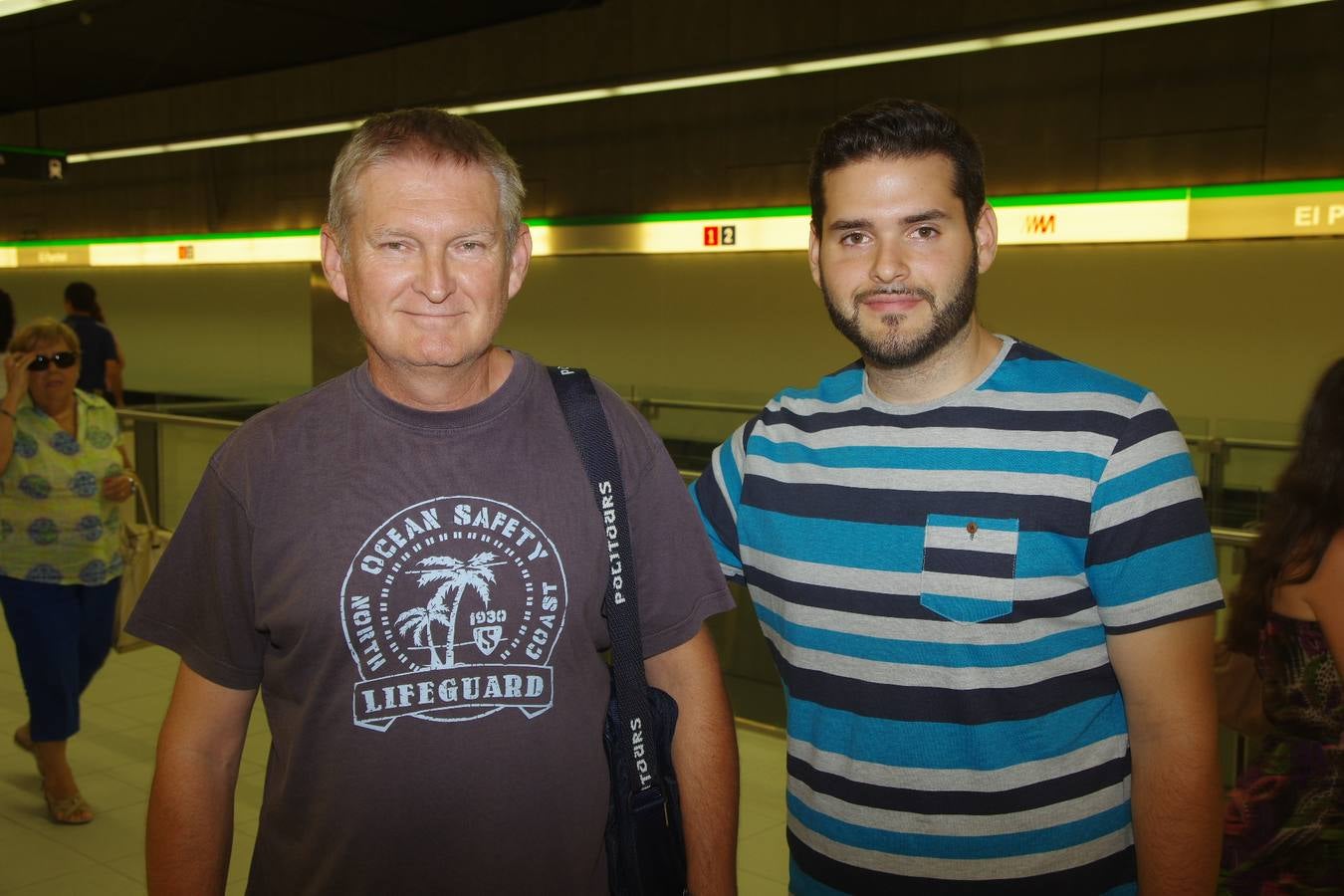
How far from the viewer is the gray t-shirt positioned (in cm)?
145

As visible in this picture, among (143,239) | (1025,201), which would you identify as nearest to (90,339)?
(143,239)

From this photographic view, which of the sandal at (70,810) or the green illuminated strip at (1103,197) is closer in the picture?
the sandal at (70,810)

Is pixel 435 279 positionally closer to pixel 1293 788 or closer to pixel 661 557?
pixel 661 557

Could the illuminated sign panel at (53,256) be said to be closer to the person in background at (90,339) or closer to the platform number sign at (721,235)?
the person in background at (90,339)

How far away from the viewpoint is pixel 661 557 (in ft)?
5.26

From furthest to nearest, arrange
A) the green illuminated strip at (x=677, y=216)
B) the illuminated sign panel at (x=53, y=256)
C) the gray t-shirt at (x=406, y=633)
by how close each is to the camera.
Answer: the illuminated sign panel at (x=53, y=256)
the green illuminated strip at (x=677, y=216)
the gray t-shirt at (x=406, y=633)

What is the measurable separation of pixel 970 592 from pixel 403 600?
0.77 m

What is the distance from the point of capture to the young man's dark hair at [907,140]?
1.69 meters

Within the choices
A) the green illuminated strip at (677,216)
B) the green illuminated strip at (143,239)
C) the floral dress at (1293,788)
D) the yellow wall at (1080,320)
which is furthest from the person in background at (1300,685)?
the green illuminated strip at (143,239)

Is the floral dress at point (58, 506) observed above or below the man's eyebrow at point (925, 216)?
below

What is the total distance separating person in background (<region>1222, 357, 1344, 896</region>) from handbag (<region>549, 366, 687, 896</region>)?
1.20m

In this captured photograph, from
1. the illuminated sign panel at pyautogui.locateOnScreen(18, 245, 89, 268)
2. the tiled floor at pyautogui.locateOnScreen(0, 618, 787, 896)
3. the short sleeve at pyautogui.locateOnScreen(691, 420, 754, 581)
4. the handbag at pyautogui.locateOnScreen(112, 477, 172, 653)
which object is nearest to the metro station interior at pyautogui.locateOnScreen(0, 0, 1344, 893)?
the tiled floor at pyautogui.locateOnScreen(0, 618, 787, 896)

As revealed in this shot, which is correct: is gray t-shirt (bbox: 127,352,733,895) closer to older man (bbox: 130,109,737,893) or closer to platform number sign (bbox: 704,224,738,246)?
older man (bbox: 130,109,737,893)

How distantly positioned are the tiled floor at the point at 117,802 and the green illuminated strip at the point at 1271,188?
428 centimetres
